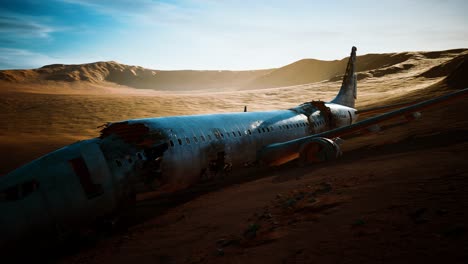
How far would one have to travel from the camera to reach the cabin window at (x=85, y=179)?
1083 cm

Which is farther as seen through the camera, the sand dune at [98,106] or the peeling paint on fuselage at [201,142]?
the sand dune at [98,106]

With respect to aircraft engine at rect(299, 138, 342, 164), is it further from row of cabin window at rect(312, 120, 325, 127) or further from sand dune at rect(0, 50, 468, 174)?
sand dune at rect(0, 50, 468, 174)

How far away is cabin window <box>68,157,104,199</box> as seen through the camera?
1083cm

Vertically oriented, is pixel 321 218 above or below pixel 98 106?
below

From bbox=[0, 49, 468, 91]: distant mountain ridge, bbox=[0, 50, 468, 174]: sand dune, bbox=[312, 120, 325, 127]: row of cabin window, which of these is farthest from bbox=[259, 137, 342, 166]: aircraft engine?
bbox=[0, 49, 468, 91]: distant mountain ridge

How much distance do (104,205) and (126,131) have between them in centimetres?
368

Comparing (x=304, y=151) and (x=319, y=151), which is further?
(x=304, y=151)

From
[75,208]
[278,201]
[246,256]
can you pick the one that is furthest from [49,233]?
[278,201]

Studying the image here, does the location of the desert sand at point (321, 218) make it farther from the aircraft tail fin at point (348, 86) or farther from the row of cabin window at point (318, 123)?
the aircraft tail fin at point (348, 86)

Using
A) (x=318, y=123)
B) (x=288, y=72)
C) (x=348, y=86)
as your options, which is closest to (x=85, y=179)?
(x=318, y=123)

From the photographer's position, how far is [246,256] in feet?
22.3

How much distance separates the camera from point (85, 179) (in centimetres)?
1093

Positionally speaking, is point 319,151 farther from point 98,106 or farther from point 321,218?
point 98,106

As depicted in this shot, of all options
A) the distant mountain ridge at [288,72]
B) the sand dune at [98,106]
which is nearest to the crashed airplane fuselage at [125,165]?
the sand dune at [98,106]
